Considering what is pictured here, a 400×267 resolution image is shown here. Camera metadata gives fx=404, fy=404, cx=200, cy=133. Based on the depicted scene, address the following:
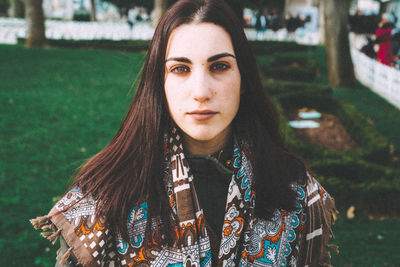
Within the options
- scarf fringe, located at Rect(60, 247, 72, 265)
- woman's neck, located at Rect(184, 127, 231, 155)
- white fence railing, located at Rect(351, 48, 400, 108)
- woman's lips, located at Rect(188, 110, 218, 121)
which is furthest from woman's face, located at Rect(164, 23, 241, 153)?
white fence railing, located at Rect(351, 48, 400, 108)

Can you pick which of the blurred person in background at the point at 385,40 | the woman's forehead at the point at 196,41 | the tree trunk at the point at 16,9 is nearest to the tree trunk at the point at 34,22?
the tree trunk at the point at 16,9

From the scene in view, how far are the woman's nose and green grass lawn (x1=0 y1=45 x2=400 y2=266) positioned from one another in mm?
650

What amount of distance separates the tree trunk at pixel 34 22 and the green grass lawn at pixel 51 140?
2696 mm

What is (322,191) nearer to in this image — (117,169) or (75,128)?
(117,169)

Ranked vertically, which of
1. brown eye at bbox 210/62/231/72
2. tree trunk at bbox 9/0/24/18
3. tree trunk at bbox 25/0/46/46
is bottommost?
brown eye at bbox 210/62/231/72

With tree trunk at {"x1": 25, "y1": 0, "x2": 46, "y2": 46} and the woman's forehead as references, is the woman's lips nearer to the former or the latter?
the woman's forehead

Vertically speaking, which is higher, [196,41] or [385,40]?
[385,40]

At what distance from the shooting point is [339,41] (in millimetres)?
12656

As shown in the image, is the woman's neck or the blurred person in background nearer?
the woman's neck

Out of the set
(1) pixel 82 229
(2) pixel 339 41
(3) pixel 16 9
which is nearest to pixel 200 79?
(1) pixel 82 229

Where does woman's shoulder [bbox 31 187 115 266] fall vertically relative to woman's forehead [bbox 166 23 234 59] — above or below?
below

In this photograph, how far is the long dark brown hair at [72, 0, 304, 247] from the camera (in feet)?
5.62

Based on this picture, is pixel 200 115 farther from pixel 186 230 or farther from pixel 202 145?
pixel 186 230

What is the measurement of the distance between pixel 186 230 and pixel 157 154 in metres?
0.35
